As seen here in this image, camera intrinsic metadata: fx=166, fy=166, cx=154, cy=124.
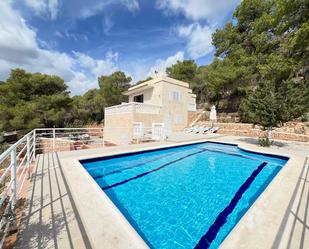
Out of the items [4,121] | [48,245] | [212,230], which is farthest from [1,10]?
[212,230]

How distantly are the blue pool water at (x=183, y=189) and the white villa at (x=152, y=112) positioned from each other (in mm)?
4858

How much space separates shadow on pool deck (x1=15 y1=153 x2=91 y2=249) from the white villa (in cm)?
861

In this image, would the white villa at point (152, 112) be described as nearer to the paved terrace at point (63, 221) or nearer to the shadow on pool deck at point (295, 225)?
the paved terrace at point (63, 221)

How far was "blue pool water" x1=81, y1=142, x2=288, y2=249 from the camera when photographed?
11.1 ft

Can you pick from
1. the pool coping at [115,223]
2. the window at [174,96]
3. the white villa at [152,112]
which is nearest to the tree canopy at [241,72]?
the white villa at [152,112]

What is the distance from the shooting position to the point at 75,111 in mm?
26672

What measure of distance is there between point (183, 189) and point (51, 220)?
3.68m

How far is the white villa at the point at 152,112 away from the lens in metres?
14.4

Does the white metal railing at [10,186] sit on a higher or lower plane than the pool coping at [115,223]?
higher

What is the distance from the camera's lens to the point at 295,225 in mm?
2734

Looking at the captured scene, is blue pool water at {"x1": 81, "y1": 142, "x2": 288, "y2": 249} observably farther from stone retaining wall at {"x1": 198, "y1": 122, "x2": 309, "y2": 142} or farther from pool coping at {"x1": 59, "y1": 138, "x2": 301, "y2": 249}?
stone retaining wall at {"x1": 198, "y1": 122, "x2": 309, "y2": 142}

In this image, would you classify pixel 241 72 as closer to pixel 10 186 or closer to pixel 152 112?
pixel 152 112

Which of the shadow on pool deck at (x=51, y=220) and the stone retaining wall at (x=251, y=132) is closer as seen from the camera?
the shadow on pool deck at (x=51, y=220)

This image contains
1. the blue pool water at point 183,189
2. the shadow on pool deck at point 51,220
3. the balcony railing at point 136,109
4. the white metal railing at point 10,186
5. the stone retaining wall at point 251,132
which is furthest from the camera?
the balcony railing at point 136,109
